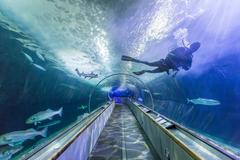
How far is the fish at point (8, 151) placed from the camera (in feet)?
26.4

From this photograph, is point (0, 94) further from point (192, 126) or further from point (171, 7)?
point (192, 126)

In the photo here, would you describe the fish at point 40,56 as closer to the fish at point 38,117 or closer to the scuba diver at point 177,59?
the fish at point 38,117

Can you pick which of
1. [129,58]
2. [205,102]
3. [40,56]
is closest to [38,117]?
[40,56]

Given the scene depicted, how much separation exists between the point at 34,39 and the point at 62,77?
4.85m

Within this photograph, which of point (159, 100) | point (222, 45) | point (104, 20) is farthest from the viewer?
point (159, 100)

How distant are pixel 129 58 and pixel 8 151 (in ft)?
21.3

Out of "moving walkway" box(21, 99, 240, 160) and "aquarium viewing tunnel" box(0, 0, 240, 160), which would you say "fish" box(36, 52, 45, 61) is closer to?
"aquarium viewing tunnel" box(0, 0, 240, 160)

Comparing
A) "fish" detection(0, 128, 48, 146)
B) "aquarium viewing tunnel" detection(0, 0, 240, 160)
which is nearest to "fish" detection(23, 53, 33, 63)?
"aquarium viewing tunnel" detection(0, 0, 240, 160)

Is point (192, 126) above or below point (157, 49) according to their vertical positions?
below

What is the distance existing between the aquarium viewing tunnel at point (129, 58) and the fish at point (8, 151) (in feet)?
0.17

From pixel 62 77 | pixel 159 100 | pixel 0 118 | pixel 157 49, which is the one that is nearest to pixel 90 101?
pixel 159 100

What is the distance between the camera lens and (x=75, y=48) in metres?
8.30

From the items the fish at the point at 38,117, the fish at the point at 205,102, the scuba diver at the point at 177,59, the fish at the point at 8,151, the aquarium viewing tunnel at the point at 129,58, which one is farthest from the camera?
the fish at the point at 38,117

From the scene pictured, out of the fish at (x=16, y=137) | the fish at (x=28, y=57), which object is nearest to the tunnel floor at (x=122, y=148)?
the fish at (x=16, y=137)
